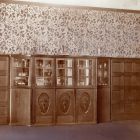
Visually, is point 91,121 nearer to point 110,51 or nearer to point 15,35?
point 110,51

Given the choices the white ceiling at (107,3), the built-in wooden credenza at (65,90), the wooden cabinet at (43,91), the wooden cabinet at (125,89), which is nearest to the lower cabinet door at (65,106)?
the built-in wooden credenza at (65,90)

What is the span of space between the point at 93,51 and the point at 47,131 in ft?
9.41

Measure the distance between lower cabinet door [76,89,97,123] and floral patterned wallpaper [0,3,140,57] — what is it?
117cm

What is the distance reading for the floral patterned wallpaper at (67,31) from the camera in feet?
27.9

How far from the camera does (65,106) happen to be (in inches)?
340

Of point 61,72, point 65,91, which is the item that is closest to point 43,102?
point 65,91

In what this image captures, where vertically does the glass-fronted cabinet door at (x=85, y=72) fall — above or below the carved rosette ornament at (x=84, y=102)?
above

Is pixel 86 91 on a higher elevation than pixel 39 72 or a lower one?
lower

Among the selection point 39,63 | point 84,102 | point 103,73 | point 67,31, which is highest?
point 67,31

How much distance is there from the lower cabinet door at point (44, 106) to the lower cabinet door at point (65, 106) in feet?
0.49

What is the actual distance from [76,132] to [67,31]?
119 inches

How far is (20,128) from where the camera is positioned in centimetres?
793

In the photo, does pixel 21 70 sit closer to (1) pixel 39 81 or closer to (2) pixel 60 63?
(1) pixel 39 81

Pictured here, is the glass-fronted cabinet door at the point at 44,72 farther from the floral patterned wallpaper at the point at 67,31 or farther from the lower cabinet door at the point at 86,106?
A: the lower cabinet door at the point at 86,106
